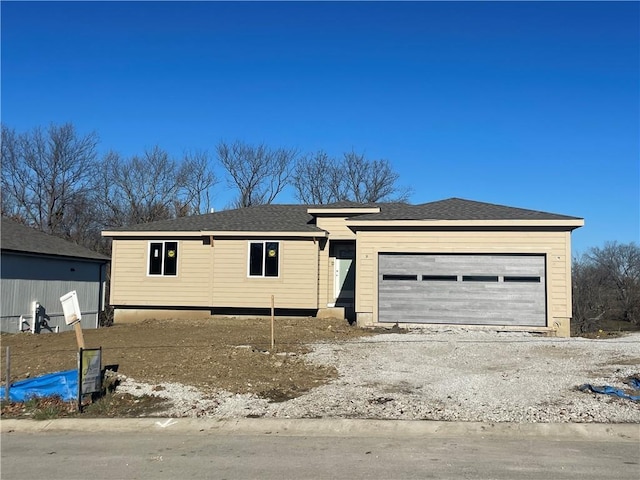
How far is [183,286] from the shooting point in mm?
20719

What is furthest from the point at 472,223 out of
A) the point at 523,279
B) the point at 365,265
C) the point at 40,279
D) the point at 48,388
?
the point at 40,279

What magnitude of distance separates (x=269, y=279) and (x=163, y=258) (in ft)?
13.8

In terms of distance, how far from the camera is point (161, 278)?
20969 millimetres

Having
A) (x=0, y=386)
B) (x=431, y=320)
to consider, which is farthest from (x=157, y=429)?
(x=431, y=320)

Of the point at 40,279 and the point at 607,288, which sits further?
the point at 607,288

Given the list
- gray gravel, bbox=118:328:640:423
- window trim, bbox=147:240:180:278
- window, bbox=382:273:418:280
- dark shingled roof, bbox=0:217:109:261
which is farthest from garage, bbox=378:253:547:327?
dark shingled roof, bbox=0:217:109:261

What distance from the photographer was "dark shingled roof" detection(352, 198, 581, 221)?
17.3 metres

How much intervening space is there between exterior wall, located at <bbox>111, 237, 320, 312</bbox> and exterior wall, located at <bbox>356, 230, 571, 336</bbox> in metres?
2.81

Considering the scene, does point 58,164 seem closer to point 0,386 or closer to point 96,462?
point 0,386

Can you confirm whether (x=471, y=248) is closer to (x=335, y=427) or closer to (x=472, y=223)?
(x=472, y=223)

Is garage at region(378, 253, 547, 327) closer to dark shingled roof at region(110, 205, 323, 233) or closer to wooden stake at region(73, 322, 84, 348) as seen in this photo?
dark shingled roof at region(110, 205, 323, 233)

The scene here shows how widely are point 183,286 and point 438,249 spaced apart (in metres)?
9.36

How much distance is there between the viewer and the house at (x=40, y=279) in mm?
19875

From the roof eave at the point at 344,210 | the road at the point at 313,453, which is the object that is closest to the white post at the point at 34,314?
the roof eave at the point at 344,210
